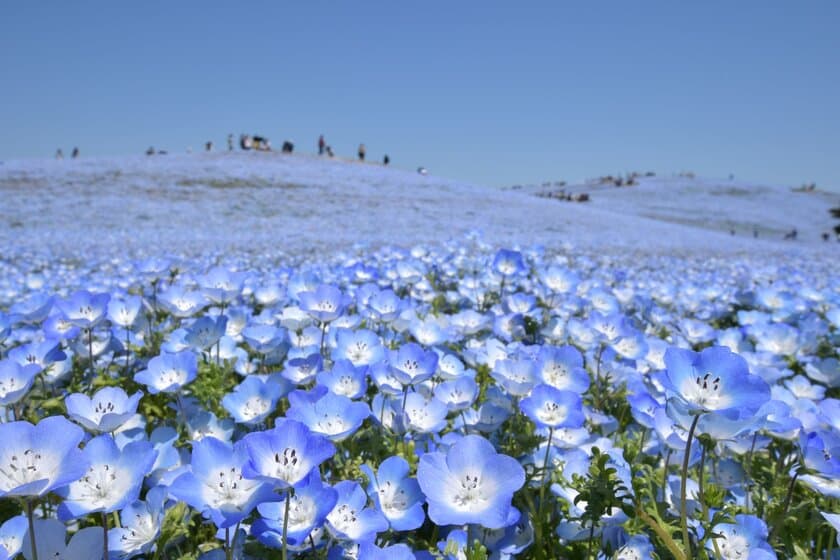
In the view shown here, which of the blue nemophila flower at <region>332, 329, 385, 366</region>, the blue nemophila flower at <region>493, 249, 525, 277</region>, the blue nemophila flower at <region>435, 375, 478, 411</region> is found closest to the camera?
the blue nemophila flower at <region>435, 375, 478, 411</region>

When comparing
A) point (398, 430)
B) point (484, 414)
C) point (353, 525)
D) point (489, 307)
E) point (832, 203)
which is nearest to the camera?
point (353, 525)

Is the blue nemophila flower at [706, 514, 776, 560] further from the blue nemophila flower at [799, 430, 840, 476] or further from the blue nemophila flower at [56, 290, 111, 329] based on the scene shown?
the blue nemophila flower at [56, 290, 111, 329]

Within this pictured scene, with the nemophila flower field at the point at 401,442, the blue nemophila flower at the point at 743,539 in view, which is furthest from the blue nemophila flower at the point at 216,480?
the blue nemophila flower at the point at 743,539

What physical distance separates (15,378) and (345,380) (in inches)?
35.8

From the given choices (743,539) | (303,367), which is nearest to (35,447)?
(303,367)

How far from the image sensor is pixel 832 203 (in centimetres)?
4438

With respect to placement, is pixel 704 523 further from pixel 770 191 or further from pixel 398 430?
pixel 770 191

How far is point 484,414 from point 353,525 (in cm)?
66

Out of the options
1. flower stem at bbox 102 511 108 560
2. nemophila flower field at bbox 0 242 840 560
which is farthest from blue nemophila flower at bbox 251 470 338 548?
flower stem at bbox 102 511 108 560

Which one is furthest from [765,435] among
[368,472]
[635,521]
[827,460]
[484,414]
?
[368,472]

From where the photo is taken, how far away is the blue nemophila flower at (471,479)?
1.14 m

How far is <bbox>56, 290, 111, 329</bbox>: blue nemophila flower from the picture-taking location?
195 cm

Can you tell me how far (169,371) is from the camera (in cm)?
177

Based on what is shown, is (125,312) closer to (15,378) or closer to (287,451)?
(15,378)
